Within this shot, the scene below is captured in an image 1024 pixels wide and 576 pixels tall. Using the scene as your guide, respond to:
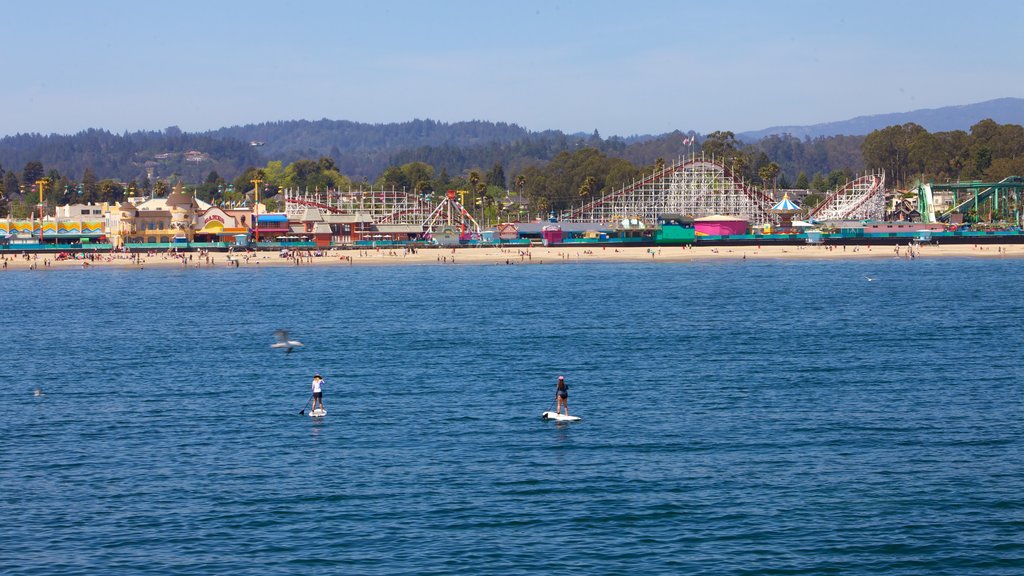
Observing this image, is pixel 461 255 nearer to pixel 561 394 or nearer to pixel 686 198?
pixel 686 198

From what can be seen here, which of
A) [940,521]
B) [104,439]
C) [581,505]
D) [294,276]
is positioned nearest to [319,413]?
[104,439]

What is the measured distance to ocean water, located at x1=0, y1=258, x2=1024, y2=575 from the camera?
1031 inches

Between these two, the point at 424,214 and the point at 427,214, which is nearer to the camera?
the point at 424,214

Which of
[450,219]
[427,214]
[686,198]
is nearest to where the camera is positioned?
[450,219]

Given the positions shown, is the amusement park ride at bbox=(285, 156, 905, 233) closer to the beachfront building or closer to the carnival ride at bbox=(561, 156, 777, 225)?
the carnival ride at bbox=(561, 156, 777, 225)

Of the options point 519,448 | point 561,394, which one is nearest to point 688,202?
point 561,394

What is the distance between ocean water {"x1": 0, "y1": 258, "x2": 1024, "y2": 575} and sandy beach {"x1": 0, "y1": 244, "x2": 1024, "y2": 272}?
222 feet

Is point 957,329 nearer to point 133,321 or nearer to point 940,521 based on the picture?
point 940,521

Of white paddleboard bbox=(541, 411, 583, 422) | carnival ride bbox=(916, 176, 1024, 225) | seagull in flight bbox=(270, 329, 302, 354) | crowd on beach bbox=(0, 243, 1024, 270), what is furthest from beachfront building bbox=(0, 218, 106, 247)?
white paddleboard bbox=(541, 411, 583, 422)

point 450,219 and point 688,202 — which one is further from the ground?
point 688,202

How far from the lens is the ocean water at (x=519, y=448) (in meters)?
26.2

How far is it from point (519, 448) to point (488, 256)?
111 meters

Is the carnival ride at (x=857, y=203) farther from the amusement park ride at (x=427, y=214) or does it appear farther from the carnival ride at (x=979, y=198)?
the amusement park ride at (x=427, y=214)

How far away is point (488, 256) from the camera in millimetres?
145125
